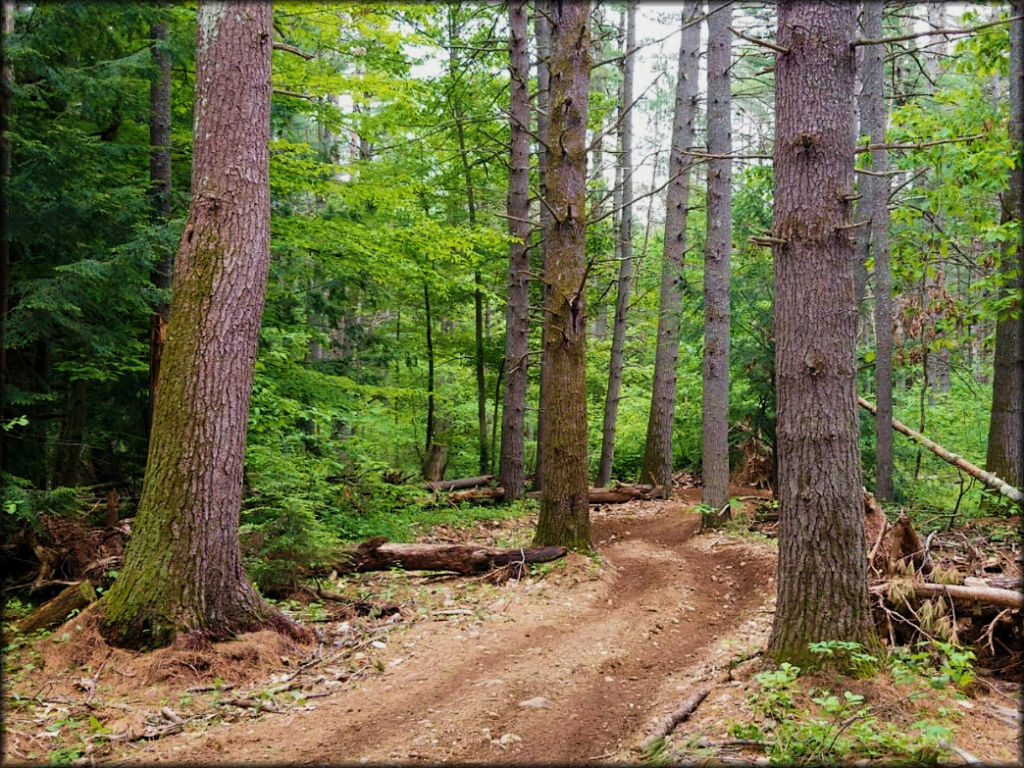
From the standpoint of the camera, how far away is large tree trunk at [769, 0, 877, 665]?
13.8 feet

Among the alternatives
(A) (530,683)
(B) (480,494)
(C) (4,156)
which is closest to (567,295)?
(A) (530,683)

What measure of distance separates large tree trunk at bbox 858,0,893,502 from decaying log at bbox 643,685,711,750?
27.4 feet

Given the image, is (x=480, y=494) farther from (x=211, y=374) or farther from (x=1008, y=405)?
(x=1008, y=405)

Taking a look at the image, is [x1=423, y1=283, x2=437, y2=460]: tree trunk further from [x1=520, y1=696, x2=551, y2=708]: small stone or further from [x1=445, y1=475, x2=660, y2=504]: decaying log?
[x1=520, y1=696, x2=551, y2=708]: small stone

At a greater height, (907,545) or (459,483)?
(907,545)

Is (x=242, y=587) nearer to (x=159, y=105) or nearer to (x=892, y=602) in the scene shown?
(x=892, y=602)

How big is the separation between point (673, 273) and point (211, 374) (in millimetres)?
10793

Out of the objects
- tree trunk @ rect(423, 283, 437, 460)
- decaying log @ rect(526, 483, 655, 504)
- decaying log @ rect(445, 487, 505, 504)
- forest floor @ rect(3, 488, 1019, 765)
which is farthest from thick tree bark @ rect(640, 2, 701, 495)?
forest floor @ rect(3, 488, 1019, 765)

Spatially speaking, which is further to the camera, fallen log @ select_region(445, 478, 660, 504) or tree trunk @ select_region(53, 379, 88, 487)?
fallen log @ select_region(445, 478, 660, 504)

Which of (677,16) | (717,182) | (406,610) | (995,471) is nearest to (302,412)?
(406,610)

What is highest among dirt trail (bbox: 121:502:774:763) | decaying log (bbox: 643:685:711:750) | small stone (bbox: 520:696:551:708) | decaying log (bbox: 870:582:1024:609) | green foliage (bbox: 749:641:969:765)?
decaying log (bbox: 870:582:1024:609)

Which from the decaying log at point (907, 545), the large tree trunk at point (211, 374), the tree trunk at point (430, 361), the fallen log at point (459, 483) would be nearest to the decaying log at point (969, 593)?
the decaying log at point (907, 545)

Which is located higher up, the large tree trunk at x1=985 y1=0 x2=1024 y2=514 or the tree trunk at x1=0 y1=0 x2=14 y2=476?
the tree trunk at x1=0 y1=0 x2=14 y2=476

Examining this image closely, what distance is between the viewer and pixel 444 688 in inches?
182
